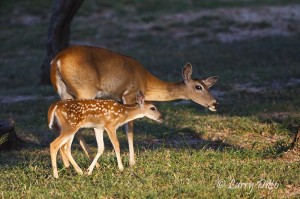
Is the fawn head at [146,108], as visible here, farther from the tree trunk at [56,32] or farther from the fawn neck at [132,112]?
the tree trunk at [56,32]

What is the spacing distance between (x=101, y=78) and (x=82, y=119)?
1.69m

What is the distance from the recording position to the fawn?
7922 millimetres

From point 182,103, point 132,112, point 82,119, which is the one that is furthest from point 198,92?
point 182,103

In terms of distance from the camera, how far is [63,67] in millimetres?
9469

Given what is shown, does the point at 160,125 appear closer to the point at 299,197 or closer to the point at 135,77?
the point at 135,77

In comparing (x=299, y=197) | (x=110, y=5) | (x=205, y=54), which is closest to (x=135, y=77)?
(x=299, y=197)

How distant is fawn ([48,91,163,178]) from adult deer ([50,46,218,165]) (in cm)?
79

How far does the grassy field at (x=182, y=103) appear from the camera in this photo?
7.52 m

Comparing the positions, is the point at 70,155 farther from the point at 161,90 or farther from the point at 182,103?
the point at 182,103

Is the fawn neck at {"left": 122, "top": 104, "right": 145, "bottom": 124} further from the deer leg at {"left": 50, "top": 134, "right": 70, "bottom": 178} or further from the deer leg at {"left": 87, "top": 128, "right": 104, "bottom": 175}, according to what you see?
the deer leg at {"left": 50, "top": 134, "right": 70, "bottom": 178}

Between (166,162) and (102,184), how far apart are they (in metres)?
1.18

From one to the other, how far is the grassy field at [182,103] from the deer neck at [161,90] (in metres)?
0.67

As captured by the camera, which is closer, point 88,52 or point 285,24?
point 88,52

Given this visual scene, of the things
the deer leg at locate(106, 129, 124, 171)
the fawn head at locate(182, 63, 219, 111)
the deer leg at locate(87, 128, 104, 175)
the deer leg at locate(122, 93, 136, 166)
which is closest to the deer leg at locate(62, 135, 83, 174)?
the deer leg at locate(87, 128, 104, 175)
